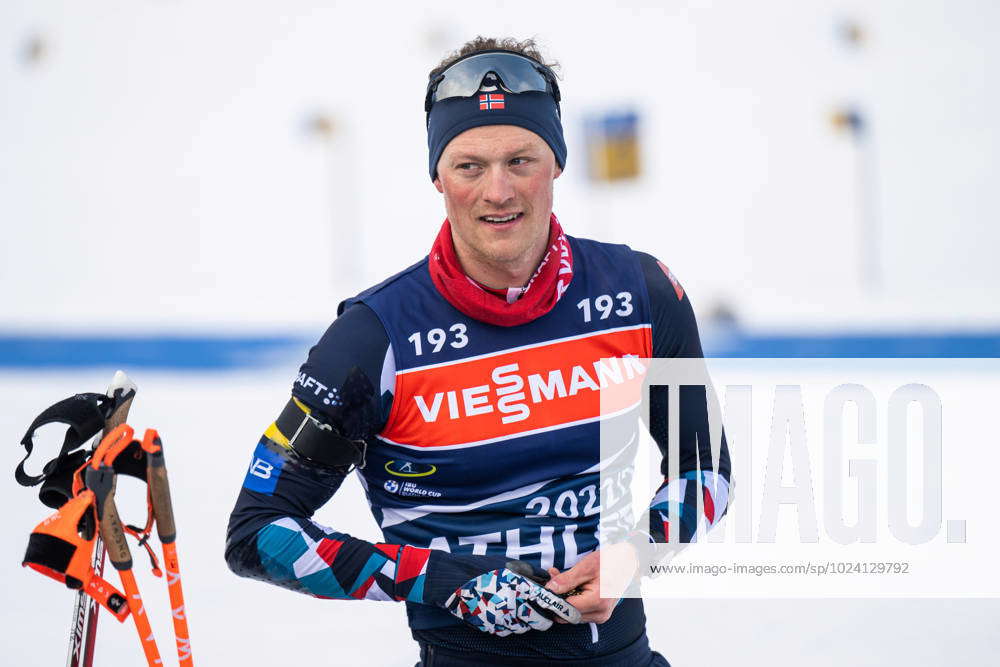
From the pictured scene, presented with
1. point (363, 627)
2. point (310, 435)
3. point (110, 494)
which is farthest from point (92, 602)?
point (363, 627)

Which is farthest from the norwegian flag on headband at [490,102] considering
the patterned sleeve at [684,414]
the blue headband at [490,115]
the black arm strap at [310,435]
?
the black arm strap at [310,435]

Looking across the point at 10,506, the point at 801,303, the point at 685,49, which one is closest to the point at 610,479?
the point at 10,506

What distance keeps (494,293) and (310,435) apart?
0.41 metres

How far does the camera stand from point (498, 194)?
1.67 meters

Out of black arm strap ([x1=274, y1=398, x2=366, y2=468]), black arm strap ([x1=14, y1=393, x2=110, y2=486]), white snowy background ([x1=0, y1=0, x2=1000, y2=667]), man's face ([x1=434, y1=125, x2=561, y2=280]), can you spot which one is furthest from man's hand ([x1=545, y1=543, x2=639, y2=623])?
white snowy background ([x1=0, y1=0, x2=1000, y2=667])

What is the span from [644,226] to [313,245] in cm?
479

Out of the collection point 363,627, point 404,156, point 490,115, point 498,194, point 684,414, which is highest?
point 404,156

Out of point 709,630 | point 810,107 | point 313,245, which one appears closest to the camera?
point 709,630

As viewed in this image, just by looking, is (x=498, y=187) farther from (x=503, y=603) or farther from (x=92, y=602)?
(x=92, y=602)

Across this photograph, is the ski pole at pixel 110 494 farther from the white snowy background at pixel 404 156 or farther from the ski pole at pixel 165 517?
the white snowy background at pixel 404 156

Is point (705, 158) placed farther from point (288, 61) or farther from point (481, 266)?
point (481, 266)

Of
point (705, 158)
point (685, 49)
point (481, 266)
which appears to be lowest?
point (481, 266)

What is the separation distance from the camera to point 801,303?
12164 mm

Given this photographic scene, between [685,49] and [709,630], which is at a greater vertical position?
[685,49]
